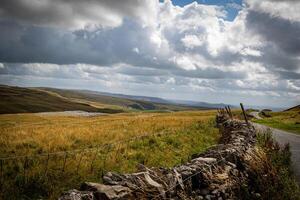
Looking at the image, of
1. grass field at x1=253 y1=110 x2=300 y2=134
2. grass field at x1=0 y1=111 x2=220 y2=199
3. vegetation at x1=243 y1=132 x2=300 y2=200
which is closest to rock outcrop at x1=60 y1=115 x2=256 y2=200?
vegetation at x1=243 y1=132 x2=300 y2=200

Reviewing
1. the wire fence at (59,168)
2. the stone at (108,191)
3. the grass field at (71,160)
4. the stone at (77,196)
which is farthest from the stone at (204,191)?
the grass field at (71,160)

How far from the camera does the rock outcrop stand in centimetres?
720

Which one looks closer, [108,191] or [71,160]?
[108,191]

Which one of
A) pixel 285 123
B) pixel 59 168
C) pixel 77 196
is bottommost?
pixel 59 168

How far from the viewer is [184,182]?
360 inches

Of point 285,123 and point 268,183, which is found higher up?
point 268,183

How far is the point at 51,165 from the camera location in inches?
517

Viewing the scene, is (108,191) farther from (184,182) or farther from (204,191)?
(204,191)

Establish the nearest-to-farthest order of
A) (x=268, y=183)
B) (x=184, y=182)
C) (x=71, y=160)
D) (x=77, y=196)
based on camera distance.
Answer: (x=77, y=196), (x=184, y=182), (x=268, y=183), (x=71, y=160)

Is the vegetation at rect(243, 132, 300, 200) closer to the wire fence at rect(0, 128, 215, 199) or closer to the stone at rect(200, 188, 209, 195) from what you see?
the stone at rect(200, 188, 209, 195)

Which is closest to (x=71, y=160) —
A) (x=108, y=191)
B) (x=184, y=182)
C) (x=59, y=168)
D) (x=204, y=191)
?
(x=59, y=168)

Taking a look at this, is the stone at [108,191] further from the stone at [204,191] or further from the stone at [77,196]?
the stone at [204,191]

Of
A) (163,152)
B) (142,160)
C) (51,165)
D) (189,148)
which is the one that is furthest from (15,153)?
(189,148)

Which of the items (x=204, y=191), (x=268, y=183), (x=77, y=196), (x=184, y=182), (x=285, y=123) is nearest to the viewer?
(x=77, y=196)
